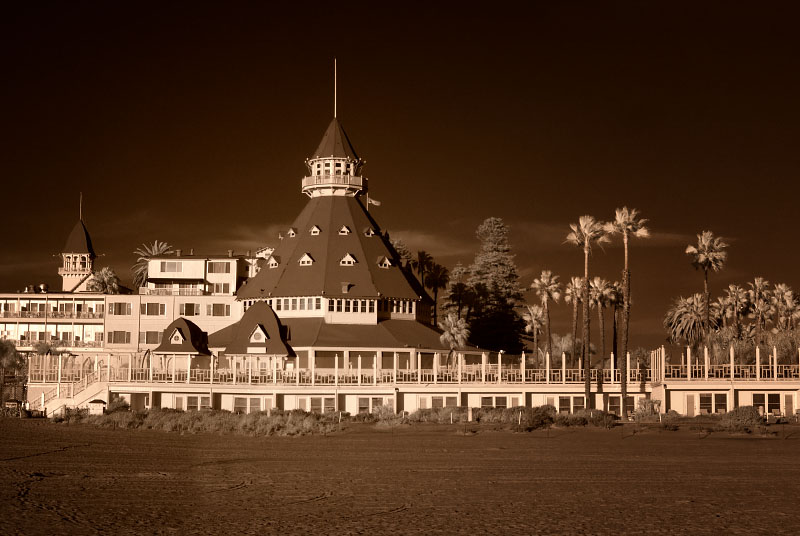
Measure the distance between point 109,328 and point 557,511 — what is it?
76.2 metres

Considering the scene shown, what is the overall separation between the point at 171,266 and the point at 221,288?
15.4 feet

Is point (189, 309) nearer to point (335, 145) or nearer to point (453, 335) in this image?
point (335, 145)

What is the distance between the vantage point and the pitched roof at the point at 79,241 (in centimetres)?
15588

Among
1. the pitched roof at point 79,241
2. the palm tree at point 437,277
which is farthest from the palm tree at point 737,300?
the pitched roof at point 79,241

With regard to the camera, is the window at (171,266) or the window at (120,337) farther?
the window at (171,266)

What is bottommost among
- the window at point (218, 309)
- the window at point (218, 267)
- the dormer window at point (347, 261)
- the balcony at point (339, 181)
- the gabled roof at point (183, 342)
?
the gabled roof at point (183, 342)

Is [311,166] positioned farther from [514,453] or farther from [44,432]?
[514,453]

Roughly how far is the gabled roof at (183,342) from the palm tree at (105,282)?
56401 millimetres

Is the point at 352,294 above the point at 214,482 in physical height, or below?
above

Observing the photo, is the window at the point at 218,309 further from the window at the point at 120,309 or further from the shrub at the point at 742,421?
the shrub at the point at 742,421

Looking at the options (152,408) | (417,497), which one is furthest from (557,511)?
(152,408)

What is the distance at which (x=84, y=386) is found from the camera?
7356 cm

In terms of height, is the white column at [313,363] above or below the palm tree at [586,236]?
below

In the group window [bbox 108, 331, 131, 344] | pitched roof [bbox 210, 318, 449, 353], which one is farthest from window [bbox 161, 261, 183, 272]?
pitched roof [bbox 210, 318, 449, 353]
